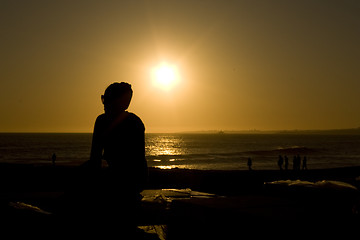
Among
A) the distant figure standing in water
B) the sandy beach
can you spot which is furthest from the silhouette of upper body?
the sandy beach

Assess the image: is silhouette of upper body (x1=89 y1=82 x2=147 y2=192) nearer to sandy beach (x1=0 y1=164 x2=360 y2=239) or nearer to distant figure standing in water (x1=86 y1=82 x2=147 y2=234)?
distant figure standing in water (x1=86 y1=82 x2=147 y2=234)

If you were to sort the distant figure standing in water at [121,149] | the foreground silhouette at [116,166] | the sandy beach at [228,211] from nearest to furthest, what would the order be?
the foreground silhouette at [116,166] < the distant figure standing in water at [121,149] < the sandy beach at [228,211]

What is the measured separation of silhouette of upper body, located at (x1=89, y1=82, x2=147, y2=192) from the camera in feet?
11.1

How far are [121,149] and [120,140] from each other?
83 mm

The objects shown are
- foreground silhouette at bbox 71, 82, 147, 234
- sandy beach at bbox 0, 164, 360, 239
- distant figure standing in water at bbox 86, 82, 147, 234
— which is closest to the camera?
foreground silhouette at bbox 71, 82, 147, 234

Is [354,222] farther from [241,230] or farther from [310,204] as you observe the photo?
[241,230]

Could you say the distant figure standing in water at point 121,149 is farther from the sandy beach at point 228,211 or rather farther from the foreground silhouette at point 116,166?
the sandy beach at point 228,211

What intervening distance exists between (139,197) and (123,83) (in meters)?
1.03

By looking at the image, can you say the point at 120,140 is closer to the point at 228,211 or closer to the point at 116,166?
the point at 116,166

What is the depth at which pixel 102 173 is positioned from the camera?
10.8ft

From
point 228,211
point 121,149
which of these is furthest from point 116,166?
point 228,211

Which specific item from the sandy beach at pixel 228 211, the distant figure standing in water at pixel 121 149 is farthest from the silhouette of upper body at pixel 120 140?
the sandy beach at pixel 228 211

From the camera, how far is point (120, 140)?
3402 millimetres

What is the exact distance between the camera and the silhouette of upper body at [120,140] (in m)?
3.38
